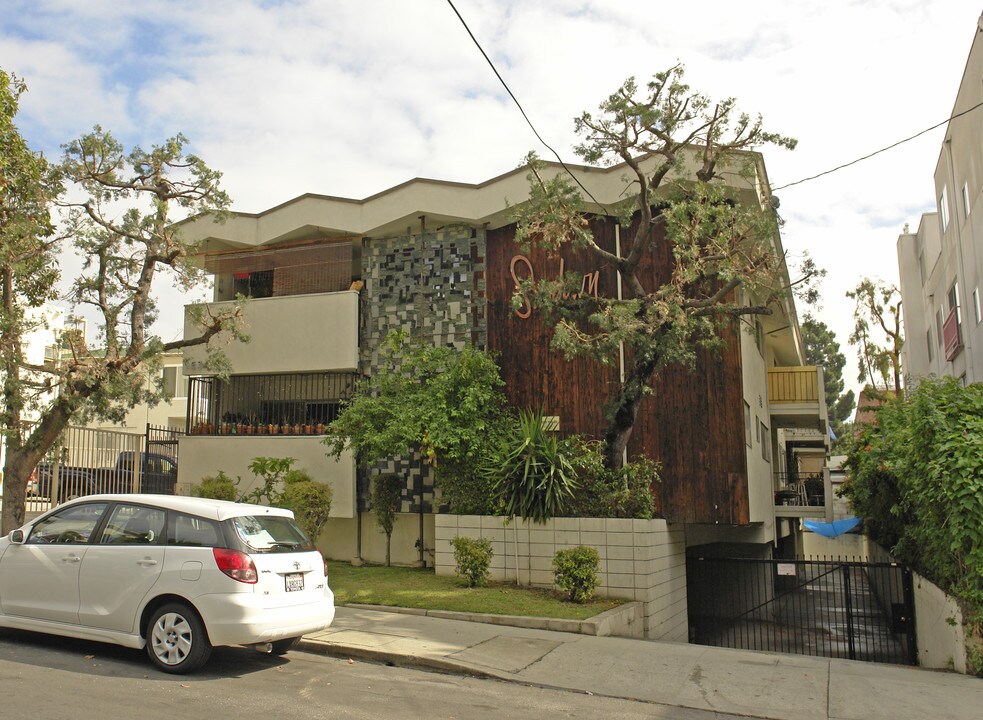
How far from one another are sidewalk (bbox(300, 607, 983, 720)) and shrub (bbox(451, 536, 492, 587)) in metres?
2.50

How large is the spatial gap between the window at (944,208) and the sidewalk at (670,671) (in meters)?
17.2

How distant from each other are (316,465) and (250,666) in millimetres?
9615

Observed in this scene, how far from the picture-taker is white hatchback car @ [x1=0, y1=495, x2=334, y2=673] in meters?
7.32

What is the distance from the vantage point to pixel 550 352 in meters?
16.5

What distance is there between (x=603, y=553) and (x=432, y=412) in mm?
3963

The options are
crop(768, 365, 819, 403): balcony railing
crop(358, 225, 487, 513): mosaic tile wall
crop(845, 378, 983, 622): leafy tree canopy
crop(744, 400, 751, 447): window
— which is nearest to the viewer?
crop(845, 378, 983, 622): leafy tree canopy

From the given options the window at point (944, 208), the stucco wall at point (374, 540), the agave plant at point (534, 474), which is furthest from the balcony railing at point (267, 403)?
the window at point (944, 208)

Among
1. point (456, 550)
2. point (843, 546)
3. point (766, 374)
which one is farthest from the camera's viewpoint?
point (843, 546)

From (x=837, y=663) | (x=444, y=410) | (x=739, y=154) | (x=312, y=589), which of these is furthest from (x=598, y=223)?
(x=312, y=589)

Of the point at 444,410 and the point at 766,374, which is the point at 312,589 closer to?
the point at 444,410

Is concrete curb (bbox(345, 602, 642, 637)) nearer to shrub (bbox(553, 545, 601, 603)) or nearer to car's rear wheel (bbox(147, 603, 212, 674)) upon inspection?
shrub (bbox(553, 545, 601, 603))

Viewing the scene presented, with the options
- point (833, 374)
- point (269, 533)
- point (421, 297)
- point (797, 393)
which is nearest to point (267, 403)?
point (421, 297)

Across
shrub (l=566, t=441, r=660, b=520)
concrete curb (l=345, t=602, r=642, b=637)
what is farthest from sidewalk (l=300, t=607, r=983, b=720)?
shrub (l=566, t=441, r=660, b=520)

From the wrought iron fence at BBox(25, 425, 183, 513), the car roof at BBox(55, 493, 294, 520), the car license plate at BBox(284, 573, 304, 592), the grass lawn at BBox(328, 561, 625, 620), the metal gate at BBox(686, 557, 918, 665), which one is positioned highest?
the wrought iron fence at BBox(25, 425, 183, 513)
